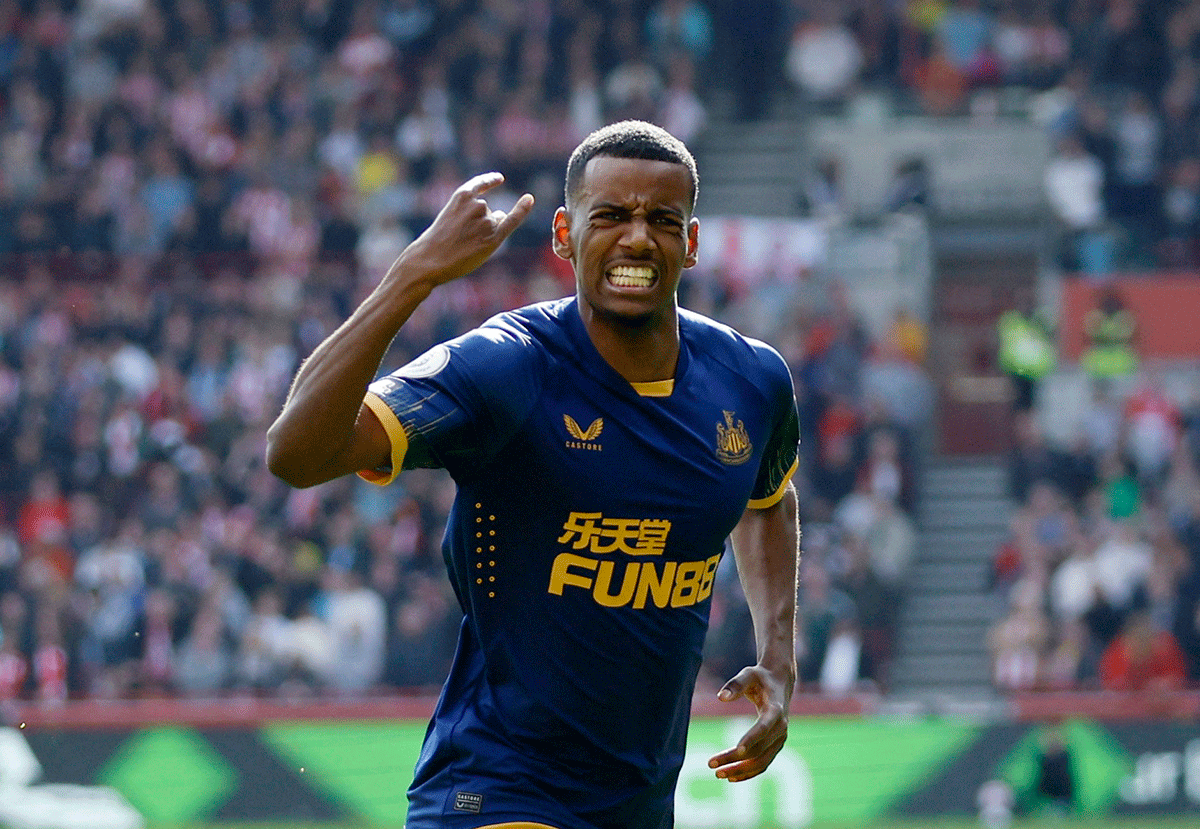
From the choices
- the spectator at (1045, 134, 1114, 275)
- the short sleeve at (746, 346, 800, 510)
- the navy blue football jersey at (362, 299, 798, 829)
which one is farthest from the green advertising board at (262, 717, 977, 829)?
the navy blue football jersey at (362, 299, 798, 829)

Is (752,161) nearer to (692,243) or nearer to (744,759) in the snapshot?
(692,243)

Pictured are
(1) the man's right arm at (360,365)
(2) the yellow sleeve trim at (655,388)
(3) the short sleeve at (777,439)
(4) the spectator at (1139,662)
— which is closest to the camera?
(1) the man's right arm at (360,365)

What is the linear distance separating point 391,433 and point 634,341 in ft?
2.28

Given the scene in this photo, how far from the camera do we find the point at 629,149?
4.11 metres

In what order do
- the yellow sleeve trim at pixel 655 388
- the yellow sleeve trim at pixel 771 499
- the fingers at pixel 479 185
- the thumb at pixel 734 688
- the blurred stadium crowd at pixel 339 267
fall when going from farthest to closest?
the blurred stadium crowd at pixel 339 267 → the yellow sleeve trim at pixel 771 499 → the yellow sleeve trim at pixel 655 388 → the thumb at pixel 734 688 → the fingers at pixel 479 185

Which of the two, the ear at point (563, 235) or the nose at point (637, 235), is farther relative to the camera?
the ear at point (563, 235)

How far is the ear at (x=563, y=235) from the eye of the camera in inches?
167

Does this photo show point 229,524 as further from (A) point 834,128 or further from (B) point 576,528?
(B) point 576,528

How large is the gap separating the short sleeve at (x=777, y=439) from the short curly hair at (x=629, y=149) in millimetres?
545

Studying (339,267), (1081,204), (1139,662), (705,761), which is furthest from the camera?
(1081,204)

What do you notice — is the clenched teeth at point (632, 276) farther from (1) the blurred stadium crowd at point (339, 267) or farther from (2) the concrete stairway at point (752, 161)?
(2) the concrete stairway at point (752, 161)

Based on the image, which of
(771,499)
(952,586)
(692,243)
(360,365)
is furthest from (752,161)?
(360,365)

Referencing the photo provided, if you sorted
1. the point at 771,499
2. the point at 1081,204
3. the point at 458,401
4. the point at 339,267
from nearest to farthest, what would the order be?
1. the point at 458,401
2. the point at 771,499
3. the point at 339,267
4. the point at 1081,204

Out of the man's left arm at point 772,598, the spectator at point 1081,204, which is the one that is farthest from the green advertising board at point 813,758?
the man's left arm at point 772,598
